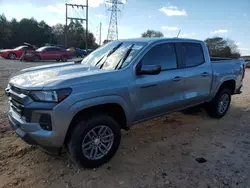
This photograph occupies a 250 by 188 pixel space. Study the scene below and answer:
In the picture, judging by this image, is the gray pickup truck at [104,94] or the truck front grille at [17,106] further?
the truck front grille at [17,106]

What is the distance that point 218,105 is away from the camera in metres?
5.49

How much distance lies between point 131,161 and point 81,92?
1.40 metres

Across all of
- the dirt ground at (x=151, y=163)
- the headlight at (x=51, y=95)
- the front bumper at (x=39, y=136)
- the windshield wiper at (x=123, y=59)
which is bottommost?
the dirt ground at (x=151, y=163)

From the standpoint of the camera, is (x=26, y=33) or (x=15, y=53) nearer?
(x=15, y=53)

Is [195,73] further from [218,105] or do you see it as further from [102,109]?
[102,109]

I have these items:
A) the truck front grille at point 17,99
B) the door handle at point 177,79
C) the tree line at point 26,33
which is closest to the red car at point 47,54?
the truck front grille at point 17,99

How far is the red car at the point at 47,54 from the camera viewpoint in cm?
2097

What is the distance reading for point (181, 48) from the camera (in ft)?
14.5

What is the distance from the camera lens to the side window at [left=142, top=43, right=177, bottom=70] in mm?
3787

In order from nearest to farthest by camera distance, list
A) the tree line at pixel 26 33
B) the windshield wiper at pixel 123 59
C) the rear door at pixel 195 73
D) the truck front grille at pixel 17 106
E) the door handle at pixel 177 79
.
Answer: the truck front grille at pixel 17 106 → the windshield wiper at pixel 123 59 → the door handle at pixel 177 79 → the rear door at pixel 195 73 → the tree line at pixel 26 33

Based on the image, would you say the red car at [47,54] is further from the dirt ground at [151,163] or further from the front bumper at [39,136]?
the front bumper at [39,136]

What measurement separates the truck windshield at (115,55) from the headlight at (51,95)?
3.35 feet

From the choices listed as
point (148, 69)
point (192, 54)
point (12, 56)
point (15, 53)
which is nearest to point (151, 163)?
point (148, 69)

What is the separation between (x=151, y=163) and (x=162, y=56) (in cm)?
182
